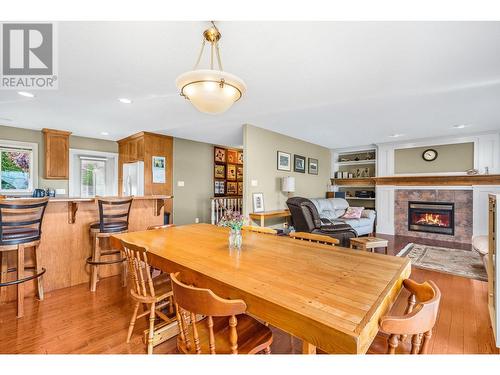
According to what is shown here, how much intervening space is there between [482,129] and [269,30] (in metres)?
5.51

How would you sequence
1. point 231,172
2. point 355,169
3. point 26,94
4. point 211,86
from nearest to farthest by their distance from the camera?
point 211,86
point 26,94
point 231,172
point 355,169

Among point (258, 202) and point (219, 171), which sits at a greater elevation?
point (219, 171)

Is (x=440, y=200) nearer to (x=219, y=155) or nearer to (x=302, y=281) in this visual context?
(x=219, y=155)

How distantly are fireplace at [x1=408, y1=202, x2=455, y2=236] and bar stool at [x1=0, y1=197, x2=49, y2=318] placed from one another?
713cm

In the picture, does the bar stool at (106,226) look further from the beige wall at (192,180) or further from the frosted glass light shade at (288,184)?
the frosted glass light shade at (288,184)

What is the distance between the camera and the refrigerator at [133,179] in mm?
5145

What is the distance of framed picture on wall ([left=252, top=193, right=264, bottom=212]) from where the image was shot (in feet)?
15.0

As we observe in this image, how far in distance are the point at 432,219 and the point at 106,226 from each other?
6.76 metres

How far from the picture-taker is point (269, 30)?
66.9 inches

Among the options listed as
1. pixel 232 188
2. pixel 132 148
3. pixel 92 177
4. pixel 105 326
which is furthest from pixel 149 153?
pixel 105 326

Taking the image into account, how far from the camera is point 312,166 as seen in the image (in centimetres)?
646

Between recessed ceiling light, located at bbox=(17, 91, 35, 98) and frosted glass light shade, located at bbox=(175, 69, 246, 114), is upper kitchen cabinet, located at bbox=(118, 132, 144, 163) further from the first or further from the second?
frosted glass light shade, located at bbox=(175, 69, 246, 114)

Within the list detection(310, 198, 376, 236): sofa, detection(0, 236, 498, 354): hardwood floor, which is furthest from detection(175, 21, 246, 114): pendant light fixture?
detection(310, 198, 376, 236): sofa

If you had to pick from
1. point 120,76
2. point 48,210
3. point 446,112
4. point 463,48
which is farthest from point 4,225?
point 446,112
